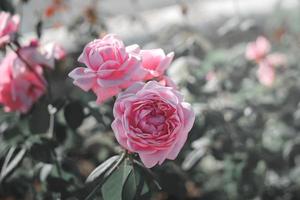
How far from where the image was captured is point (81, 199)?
1.13 metres

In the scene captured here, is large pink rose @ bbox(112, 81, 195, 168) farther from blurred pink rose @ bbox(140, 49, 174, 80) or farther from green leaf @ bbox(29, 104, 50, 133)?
A: green leaf @ bbox(29, 104, 50, 133)

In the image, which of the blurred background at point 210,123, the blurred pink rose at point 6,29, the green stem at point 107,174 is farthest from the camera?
the blurred background at point 210,123

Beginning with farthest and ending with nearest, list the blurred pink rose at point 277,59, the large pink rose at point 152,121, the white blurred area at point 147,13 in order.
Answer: the white blurred area at point 147,13 < the blurred pink rose at point 277,59 < the large pink rose at point 152,121

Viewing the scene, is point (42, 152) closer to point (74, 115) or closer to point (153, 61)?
point (74, 115)

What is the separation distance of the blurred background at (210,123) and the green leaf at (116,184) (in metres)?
0.32

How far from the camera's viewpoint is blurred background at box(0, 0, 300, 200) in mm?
1575

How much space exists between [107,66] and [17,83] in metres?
0.46

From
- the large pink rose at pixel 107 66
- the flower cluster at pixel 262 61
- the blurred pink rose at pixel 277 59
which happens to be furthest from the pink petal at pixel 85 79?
the blurred pink rose at pixel 277 59

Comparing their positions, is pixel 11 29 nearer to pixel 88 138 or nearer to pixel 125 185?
pixel 125 185

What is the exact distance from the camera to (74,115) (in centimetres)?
139

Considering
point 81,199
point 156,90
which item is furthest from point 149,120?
point 81,199

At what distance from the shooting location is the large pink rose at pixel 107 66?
1.01m

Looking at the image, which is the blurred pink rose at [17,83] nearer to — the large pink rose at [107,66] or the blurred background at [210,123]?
the blurred background at [210,123]

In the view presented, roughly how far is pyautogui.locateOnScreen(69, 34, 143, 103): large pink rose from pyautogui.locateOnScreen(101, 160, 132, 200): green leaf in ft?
0.48
